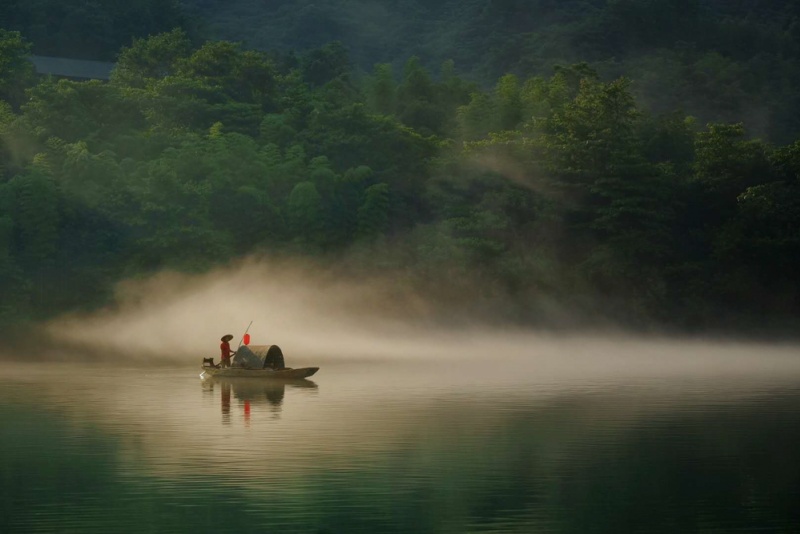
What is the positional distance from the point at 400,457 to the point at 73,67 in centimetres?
7567

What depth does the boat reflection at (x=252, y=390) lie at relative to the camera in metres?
35.3

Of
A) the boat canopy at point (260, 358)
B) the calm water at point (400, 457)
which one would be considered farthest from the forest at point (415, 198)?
the calm water at point (400, 457)

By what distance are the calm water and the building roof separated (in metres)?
57.4

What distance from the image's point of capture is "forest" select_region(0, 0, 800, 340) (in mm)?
64375

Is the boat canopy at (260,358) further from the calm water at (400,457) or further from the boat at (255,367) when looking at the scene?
the calm water at (400,457)

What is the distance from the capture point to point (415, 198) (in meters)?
72.8

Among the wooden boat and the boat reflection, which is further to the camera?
the wooden boat

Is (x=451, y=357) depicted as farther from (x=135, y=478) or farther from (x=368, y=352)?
(x=135, y=478)

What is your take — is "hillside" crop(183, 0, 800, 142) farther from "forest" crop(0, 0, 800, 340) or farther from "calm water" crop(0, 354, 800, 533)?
"calm water" crop(0, 354, 800, 533)

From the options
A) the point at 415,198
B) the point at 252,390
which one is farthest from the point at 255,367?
the point at 415,198

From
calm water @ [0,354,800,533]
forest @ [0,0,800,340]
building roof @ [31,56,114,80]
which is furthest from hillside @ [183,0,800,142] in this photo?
calm water @ [0,354,800,533]

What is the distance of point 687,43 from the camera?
10188 cm

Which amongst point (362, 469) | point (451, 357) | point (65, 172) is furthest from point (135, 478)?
point (65, 172)

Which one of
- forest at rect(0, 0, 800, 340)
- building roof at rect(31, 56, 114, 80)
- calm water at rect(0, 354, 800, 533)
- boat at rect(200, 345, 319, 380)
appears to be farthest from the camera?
building roof at rect(31, 56, 114, 80)
